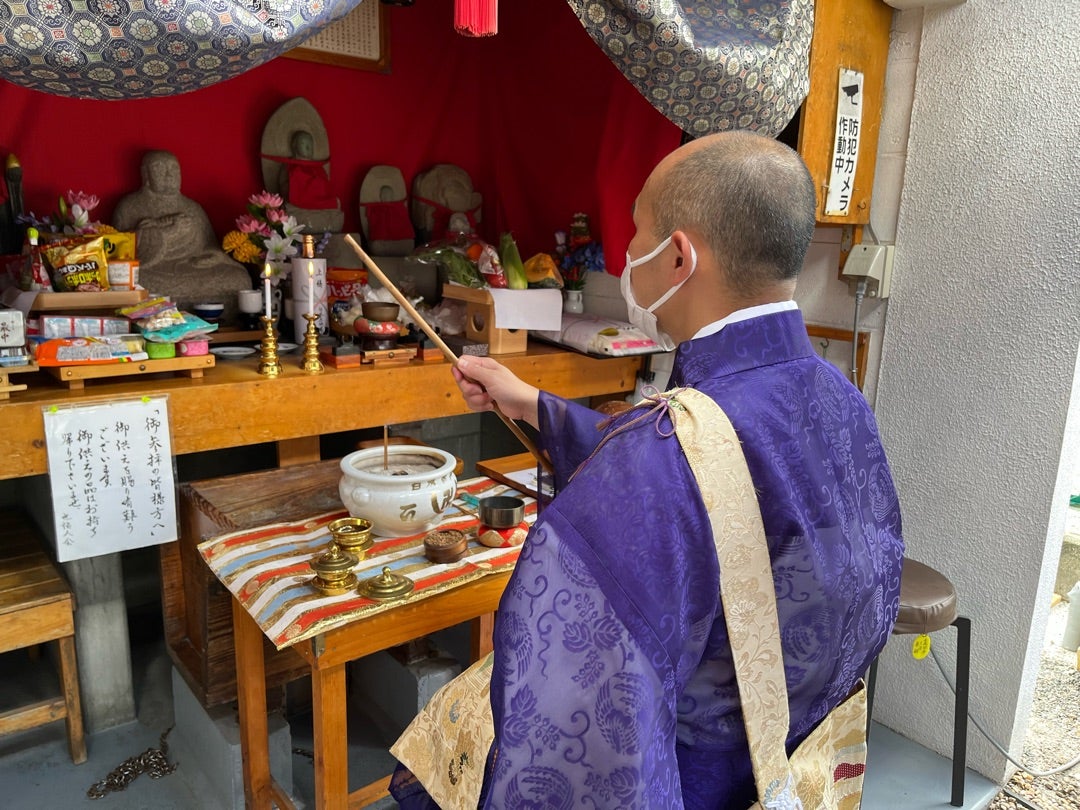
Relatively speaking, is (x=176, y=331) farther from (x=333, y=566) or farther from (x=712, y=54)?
(x=712, y=54)

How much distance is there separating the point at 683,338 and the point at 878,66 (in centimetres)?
181

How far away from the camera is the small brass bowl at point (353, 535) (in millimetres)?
1793

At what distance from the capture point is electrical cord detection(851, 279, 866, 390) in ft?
8.34

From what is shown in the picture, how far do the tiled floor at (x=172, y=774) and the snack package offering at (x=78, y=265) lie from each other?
1.45 m

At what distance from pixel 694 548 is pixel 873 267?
6.13ft

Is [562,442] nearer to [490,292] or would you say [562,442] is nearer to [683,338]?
[683,338]

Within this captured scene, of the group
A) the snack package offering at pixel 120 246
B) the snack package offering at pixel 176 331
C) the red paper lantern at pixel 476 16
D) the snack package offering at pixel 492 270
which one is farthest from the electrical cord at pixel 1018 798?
the snack package offering at pixel 120 246

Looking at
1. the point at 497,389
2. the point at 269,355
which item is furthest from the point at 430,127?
the point at 497,389

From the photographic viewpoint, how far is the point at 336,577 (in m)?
1.67

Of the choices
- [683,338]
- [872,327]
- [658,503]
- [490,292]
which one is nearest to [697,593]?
[658,503]

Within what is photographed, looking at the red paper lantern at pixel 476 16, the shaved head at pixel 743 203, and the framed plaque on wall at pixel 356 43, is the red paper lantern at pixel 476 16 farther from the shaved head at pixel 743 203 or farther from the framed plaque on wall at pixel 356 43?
the framed plaque on wall at pixel 356 43

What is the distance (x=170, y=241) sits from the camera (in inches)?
117

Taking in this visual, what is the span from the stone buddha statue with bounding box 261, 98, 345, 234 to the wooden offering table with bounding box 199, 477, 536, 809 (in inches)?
69.8

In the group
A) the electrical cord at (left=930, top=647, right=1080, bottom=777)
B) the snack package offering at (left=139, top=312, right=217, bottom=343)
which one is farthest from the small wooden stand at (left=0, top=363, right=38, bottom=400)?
the electrical cord at (left=930, top=647, right=1080, bottom=777)
